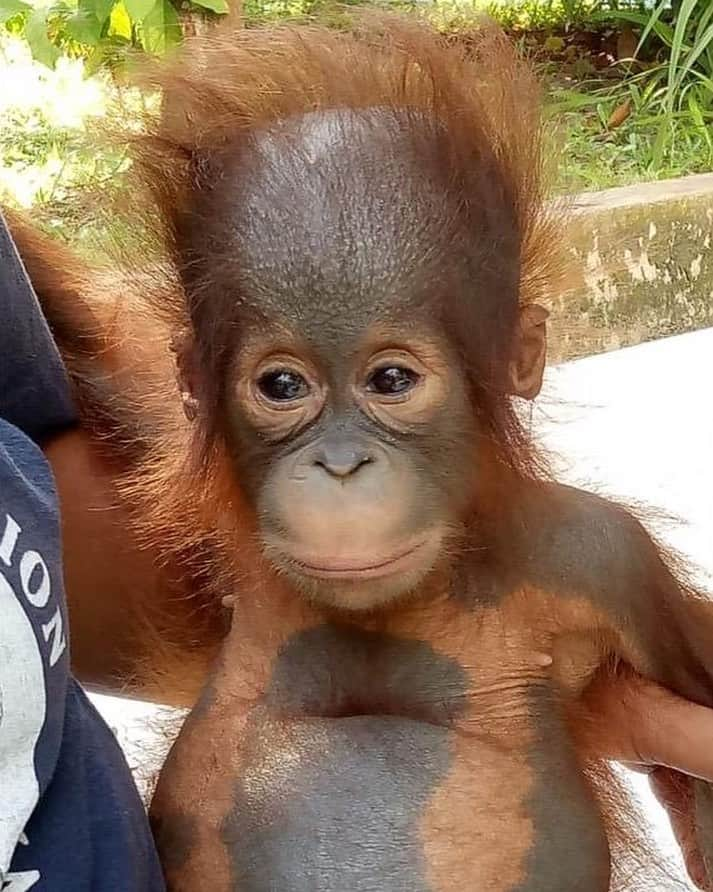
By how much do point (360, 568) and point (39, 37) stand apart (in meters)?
1.33

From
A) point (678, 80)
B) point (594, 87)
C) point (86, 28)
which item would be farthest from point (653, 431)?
point (594, 87)

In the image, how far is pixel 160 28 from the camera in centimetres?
172

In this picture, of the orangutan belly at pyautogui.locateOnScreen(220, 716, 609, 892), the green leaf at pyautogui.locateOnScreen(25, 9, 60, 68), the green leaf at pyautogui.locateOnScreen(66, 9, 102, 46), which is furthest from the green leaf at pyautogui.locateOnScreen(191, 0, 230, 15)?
the orangutan belly at pyautogui.locateOnScreen(220, 716, 609, 892)

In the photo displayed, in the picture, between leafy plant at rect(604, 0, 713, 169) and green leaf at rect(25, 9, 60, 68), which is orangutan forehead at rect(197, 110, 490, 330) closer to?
green leaf at rect(25, 9, 60, 68)

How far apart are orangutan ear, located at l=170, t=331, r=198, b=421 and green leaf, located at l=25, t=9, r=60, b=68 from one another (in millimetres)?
1042

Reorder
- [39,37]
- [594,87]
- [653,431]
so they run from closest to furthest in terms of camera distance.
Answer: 1. [39,37]
2. [653,431]
3. [594,87]

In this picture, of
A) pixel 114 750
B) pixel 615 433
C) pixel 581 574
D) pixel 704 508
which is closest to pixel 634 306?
pixel 615 433

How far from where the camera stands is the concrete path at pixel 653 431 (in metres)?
2.55

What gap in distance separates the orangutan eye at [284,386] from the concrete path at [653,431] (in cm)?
99

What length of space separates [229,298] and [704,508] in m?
1.68

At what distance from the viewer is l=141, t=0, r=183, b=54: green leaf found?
1693 mm

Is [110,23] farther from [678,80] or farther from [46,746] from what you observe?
[678,80]

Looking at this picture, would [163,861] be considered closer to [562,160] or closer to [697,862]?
[697,862]

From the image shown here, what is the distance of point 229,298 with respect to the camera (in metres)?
1.20
